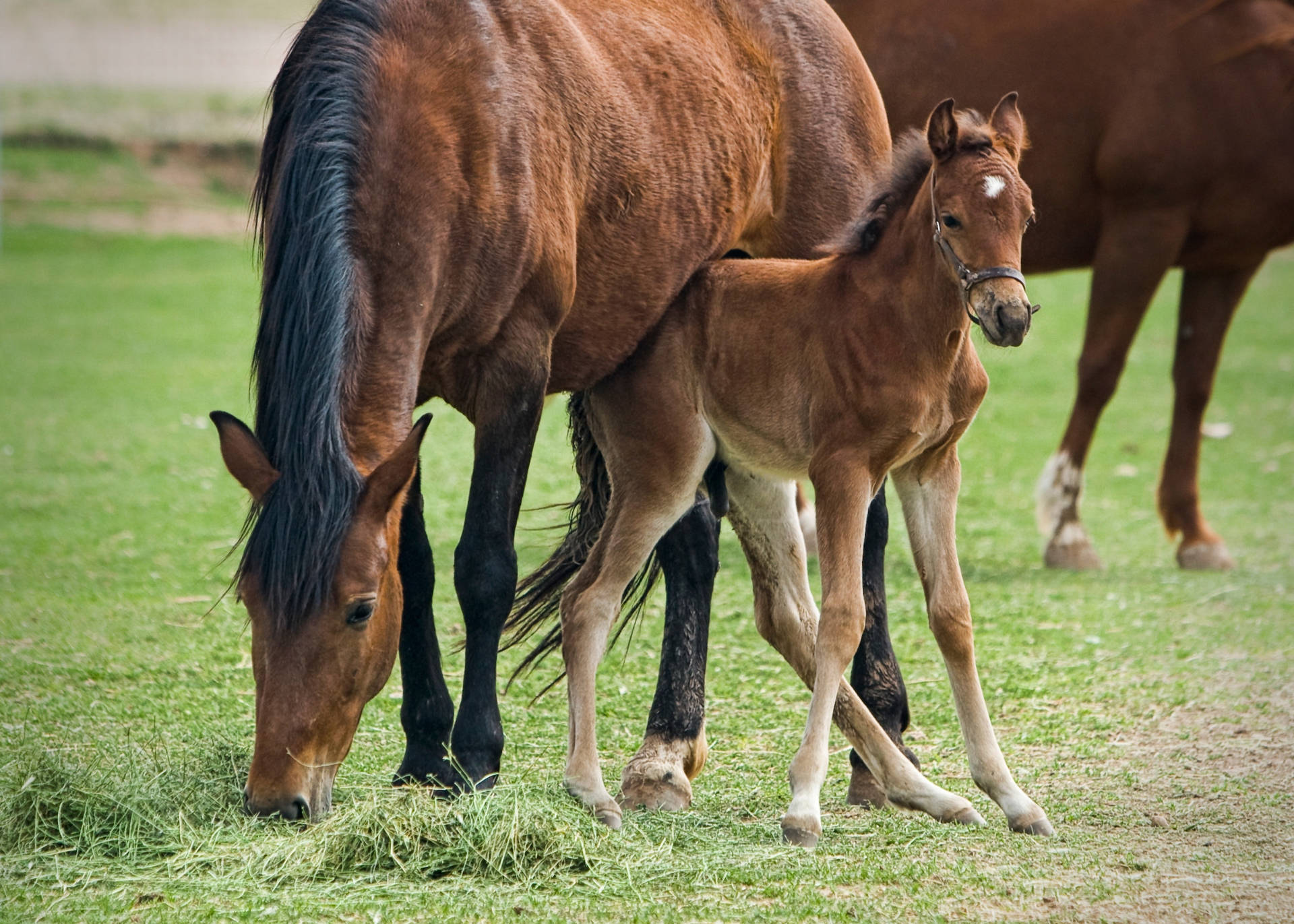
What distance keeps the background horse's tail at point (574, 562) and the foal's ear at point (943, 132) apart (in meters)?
1.42

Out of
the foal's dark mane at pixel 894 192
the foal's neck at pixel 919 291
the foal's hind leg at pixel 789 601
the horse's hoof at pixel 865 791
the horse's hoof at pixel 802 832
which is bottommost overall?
the horse's hoof at pixel 865 791

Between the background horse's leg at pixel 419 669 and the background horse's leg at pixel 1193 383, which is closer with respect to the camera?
the background horse's leg at pixel 419 669

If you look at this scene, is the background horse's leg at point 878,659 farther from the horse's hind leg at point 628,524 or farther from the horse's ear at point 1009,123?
the horse's ear at point 1009,123

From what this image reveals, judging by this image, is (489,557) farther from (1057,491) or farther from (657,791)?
(1057,491)

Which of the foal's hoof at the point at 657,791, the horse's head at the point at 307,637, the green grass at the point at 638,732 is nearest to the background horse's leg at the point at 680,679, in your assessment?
the foal's hoof at the point at 657,791

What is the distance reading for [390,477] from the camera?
10.8 ft

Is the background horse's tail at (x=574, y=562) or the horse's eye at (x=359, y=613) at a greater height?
the horse's eye at (x=359, y=613)

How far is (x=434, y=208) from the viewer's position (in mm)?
3656

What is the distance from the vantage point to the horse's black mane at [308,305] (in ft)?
10.6

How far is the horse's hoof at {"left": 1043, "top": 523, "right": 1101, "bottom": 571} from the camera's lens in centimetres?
741

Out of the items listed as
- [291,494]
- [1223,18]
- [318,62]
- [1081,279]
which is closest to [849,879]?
[291,494]

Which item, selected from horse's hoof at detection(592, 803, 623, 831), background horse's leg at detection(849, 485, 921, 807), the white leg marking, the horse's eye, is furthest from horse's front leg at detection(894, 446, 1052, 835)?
the white leg marking

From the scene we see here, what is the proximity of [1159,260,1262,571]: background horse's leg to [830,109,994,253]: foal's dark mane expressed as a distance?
438 centimetres

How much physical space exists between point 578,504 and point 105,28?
23.0 meters
